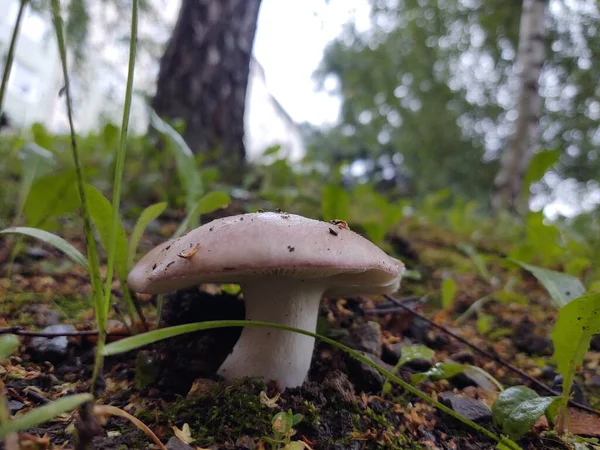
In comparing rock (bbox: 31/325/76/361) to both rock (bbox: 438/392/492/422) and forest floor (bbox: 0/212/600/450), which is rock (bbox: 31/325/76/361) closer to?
forest floor (bbox: 0/212/600/450)

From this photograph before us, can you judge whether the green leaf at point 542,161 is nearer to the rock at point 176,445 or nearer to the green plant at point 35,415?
the rock at point 176,445

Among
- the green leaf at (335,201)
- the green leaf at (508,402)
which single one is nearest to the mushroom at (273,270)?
the green leaf at (508,402)

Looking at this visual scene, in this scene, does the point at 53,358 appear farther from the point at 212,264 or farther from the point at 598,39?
the point at 598,39

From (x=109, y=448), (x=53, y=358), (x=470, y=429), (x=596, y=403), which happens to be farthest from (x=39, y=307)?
(x=596, y=403)

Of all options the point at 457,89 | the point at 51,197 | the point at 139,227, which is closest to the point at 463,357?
the point at 139,227

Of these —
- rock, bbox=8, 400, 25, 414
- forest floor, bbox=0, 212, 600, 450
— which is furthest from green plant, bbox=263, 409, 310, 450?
rock, bbox=8, 400, 25, 414

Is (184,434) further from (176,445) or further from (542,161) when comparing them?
(542,161)
